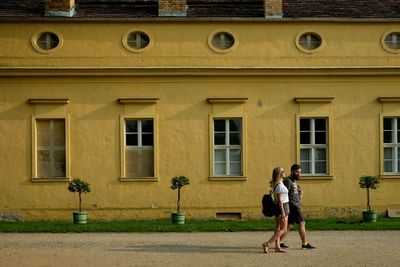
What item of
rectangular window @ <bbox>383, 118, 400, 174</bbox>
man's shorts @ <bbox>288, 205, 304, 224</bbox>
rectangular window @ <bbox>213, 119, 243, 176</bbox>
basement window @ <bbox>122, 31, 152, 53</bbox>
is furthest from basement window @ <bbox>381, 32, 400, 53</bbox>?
man's shorts @ <bbox>288, 205, 304, 224</bbox>

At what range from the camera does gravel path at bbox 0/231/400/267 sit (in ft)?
48.2

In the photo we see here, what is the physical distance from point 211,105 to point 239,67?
1.42m

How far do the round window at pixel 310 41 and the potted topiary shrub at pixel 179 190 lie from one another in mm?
5468

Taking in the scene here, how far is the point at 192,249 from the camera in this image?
54.1ft

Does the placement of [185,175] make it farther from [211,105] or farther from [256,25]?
[256,25]

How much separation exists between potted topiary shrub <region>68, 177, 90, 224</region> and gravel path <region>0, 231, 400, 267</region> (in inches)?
98.1

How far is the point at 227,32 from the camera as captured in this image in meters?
24.2

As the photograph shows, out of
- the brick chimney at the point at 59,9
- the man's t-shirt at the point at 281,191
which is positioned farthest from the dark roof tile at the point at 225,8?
the man's t-shirt at the point at 281,191

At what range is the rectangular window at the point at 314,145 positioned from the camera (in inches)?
965

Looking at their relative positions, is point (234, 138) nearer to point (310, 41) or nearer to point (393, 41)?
point (310, 41)

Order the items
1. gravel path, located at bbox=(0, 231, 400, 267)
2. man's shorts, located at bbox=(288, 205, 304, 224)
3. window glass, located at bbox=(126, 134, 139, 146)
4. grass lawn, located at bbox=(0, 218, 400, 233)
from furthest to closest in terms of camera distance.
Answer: window glass, located at bbox=(126, 134, 139, 146) < grass lawn, located at bbox=(0, 218, 400, 233) < man's shorts, located at bbox=(288, 205, 304, 224) < gravel path, located at bbox=(0, 231, 400, 267)

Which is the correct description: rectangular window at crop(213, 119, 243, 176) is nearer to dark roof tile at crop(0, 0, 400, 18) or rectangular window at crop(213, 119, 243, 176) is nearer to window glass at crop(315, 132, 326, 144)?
window glass at crop(315, 132, 326, 144)

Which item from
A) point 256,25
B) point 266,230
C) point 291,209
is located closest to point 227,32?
point 256,25

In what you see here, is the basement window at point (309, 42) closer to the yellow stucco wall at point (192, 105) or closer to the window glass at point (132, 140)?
the yellow stucco wall at point (192, 105)
